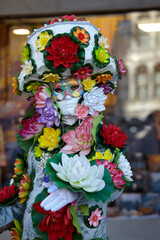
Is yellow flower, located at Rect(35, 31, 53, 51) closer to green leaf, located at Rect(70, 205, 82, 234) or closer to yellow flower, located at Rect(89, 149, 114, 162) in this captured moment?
yellow flower, located at Rect(89, 149, 114, 162)

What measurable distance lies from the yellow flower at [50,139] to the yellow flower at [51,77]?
0.26 metres

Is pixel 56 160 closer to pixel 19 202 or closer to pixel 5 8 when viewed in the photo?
pixel 19 202

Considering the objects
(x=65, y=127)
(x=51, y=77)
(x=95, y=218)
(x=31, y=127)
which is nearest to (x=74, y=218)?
(x=95, y=218)

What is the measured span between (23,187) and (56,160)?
43 centimetres

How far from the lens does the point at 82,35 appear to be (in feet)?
6.50

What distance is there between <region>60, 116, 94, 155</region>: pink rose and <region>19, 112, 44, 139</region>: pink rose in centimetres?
22

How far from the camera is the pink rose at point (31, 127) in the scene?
2115 mm

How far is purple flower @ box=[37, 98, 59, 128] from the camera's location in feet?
6.49

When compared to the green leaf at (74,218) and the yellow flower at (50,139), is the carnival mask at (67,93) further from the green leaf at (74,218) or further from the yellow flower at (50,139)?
the green leaf at (74,218)

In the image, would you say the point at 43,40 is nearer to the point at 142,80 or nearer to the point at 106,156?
the point at 106,156

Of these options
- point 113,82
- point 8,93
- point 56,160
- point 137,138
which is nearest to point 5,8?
point 8,93

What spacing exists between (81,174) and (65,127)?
426 millimetres

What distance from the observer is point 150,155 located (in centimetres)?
469

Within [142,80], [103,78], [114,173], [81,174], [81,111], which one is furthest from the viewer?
[142,80]
